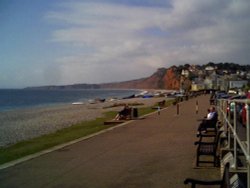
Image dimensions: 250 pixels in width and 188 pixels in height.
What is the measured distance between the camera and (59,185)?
26.5 ft

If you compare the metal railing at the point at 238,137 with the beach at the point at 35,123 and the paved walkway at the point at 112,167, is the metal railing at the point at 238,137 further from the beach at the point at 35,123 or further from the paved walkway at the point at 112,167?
the beach at the point at 35,123

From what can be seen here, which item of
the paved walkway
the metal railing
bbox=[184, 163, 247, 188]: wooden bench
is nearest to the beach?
the paved walkway

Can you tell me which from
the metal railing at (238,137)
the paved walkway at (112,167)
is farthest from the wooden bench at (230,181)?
the paved walkway at (112,167)

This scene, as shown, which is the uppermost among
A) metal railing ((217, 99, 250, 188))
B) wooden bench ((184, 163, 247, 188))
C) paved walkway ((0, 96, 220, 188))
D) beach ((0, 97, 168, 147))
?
metal railing ((217, 99, 250, 188))

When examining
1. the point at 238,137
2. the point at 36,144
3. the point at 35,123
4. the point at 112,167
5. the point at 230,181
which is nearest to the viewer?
the point at 230,181

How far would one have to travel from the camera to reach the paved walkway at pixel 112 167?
8.23 meters

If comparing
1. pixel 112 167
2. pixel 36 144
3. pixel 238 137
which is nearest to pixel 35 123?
pixel 36 144

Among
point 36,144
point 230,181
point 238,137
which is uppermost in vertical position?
point 238,137

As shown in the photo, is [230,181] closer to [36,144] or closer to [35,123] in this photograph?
[36,144]

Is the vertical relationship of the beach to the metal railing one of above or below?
below

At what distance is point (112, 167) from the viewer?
382 inches

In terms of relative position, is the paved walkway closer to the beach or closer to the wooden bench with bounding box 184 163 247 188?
the wooden bench with bounding box 184 163 247 188

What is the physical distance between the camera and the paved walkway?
8234 mm

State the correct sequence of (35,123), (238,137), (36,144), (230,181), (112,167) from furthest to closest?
(35,123) < (36,144) < (112,167) < (238,137) < (230,181)
